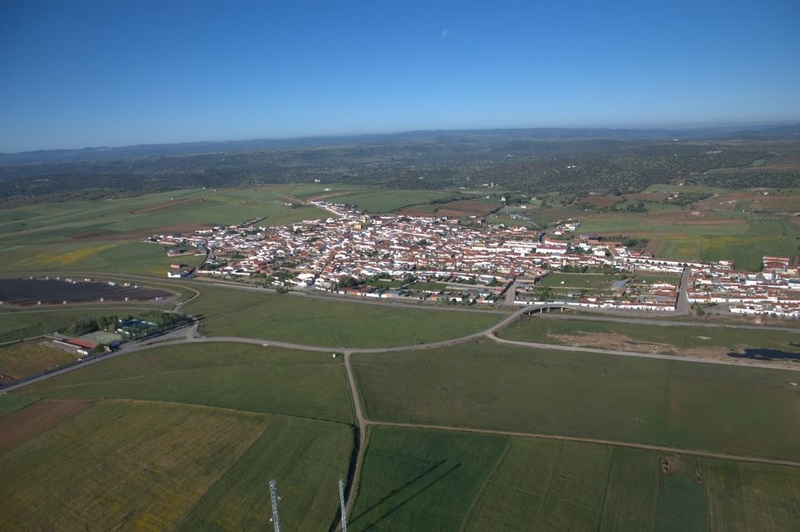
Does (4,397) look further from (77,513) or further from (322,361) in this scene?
(322,361)

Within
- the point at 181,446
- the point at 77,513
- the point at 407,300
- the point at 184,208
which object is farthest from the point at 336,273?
the point at 184,208

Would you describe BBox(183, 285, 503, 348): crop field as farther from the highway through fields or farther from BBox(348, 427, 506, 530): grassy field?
BBox(348, 427, 506, 530): grassy field

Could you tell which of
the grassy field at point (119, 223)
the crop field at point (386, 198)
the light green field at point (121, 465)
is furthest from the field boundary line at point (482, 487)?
the crop field at point (386, 198)

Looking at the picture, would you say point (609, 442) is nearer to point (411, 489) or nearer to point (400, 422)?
point (411, 489)

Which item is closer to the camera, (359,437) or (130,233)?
(359,437)

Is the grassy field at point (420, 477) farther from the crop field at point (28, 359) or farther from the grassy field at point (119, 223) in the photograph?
the grassy field at point (119, 223)

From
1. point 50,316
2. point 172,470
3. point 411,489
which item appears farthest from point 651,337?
point 50,316

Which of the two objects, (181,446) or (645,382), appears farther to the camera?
(645,382)
